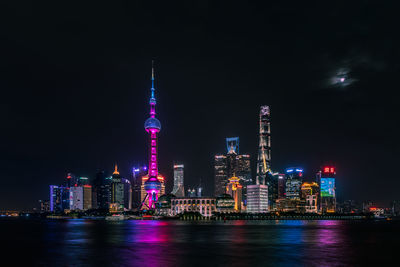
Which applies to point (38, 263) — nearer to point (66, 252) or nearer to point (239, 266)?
point (66, 252)

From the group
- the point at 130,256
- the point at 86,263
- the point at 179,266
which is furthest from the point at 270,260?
the point at 86,263

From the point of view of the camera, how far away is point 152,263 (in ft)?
194

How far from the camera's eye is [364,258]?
6638 cm

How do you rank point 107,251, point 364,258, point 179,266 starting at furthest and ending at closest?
point 107,251 → point 364,258 → point 179,266

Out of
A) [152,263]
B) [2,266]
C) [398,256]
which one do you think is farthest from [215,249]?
[2,266]

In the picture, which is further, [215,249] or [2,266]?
[215,249]

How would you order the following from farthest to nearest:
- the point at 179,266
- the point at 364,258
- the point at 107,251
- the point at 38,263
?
the point at 107,251 < the point at 364,258 < the point at 38,263 < the point at 179,266

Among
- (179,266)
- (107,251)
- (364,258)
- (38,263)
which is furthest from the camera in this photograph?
(107,251)

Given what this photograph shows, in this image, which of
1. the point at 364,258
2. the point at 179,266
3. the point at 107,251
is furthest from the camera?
the point at 107,251

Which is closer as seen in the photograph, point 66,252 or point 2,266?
point 2,266

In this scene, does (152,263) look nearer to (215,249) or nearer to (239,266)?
(239,266)

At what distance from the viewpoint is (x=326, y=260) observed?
62312 millimetres

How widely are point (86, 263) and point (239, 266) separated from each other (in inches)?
807

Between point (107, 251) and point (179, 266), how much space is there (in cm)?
2292
